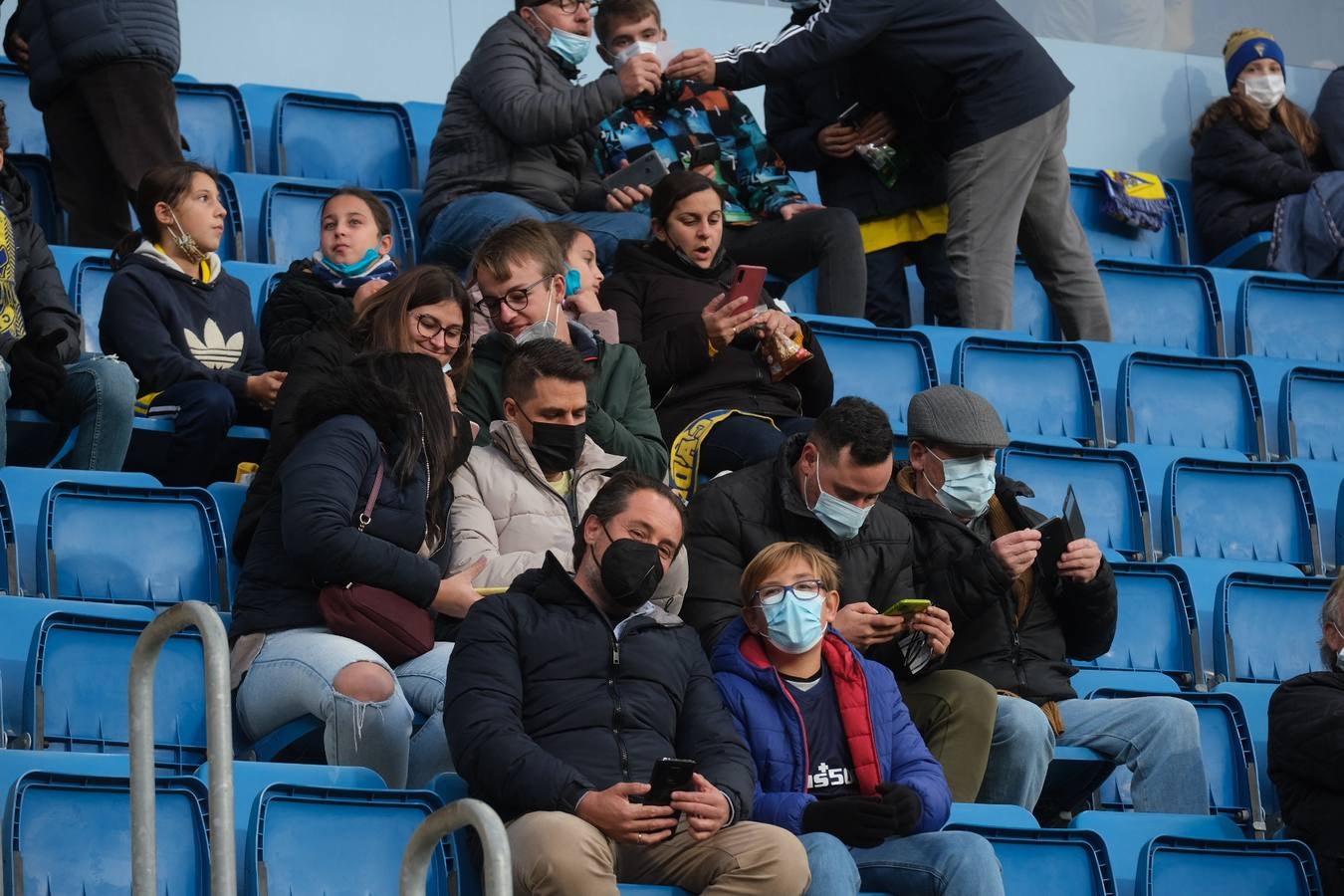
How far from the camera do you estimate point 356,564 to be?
168 inches

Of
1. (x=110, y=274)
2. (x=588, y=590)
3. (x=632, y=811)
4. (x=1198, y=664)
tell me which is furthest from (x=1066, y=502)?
(x=110, y=274)

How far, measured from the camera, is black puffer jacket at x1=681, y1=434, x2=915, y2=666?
4766 millimetres

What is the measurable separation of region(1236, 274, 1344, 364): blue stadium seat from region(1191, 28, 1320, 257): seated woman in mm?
522

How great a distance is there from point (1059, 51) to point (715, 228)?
139 inches

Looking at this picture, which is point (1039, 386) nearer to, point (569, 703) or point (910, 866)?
point (910, 866)

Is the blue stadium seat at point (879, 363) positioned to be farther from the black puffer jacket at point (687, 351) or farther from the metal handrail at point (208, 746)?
the metal handrail at point (208, 746)

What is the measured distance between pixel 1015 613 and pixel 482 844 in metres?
2.39

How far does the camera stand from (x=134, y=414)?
5.41 metres

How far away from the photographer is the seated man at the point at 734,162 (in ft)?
22.4

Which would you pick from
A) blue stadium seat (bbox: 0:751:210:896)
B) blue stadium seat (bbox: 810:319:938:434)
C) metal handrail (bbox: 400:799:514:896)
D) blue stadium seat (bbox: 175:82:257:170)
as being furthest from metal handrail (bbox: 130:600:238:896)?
blue stadium seat (bbox: 175:82:257:170)

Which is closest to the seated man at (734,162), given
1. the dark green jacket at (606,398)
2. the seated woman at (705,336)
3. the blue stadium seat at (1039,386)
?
the blue stadium seat at (1039,386)

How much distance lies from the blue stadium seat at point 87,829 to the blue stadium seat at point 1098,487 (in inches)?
115

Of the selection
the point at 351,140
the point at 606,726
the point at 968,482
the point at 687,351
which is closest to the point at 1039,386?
the point at 687,351

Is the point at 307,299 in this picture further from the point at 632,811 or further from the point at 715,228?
the point at 632,811
